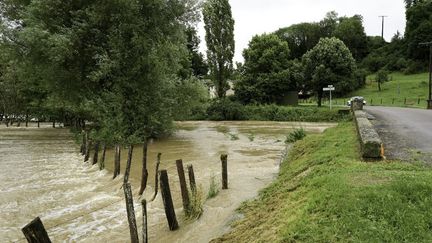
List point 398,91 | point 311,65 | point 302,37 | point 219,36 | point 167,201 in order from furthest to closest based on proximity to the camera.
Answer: point 302,37 → point 398,91 → point 311,65 → point 219,36 → point 167,201

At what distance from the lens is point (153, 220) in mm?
8828

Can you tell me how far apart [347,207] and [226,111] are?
132 ft

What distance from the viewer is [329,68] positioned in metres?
46.8

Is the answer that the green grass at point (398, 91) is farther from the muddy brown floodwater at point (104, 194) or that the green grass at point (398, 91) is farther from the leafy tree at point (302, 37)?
the muddy brown floodwater at point (104, 194)

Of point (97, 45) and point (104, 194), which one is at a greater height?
point (97, 45)

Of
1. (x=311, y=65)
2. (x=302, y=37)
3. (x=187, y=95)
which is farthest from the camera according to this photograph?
(x=302, y=37)

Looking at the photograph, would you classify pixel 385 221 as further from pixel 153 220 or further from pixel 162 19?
pixel 162 19

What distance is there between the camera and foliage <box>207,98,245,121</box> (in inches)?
1774

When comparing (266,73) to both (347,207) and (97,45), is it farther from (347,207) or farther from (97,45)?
(347,207)

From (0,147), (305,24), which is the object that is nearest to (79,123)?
(0,147)

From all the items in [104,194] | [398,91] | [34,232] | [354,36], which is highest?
[354,36]

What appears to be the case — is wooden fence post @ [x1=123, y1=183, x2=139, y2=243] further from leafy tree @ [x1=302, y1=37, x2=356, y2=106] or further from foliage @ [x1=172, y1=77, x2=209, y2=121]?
leafy tree @ [x1=302, y1=37, x2=356, y2=106]

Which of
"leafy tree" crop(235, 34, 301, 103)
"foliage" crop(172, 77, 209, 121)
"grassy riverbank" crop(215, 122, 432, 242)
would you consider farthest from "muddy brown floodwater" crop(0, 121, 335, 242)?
"leafy tree" crop(235, 34, 301, 103)

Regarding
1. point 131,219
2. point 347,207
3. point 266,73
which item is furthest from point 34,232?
point 266,73
